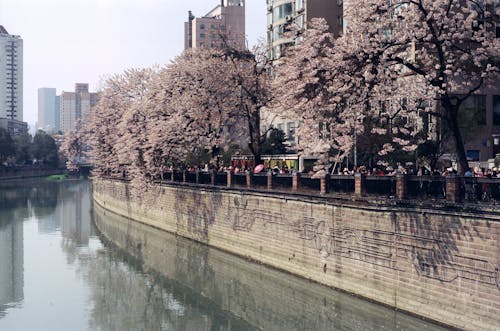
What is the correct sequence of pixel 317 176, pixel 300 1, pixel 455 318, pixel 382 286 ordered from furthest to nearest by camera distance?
pixel 300 1
pixel 317 176
pixel 382 286
pixel 455 318

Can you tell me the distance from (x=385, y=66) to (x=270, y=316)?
10.1 meters

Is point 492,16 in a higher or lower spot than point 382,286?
higher

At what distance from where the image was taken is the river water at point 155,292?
74.4ft

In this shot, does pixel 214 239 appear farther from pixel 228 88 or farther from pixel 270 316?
pixel 270 316

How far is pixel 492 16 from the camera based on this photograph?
76.3ft

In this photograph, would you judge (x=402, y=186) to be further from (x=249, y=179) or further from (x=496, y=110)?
(x=496, y=110)

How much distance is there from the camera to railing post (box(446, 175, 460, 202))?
63.0 feet

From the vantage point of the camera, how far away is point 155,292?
1119 inches

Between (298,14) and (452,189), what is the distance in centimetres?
3958

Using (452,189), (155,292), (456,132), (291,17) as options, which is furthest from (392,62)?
(291,17)

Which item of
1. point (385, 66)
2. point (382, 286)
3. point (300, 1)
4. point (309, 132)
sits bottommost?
point (382, 286)

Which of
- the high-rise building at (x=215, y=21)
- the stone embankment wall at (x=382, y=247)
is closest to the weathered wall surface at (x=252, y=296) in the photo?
the stone embankment wall at (x=382, y=247)

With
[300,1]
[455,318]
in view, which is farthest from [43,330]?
[300,1]

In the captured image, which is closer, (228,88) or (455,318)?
(455,318)
